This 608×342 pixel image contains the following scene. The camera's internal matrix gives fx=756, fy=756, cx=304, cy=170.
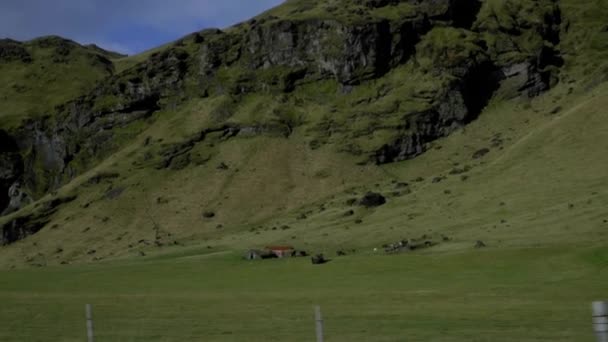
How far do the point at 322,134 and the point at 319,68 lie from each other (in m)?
21.3

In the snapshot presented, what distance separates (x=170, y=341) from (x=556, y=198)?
256ft

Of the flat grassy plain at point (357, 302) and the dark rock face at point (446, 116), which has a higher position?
the dark rock face at point (446, 116)

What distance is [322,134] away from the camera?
161500 millimetres

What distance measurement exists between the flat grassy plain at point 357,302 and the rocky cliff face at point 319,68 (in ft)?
308

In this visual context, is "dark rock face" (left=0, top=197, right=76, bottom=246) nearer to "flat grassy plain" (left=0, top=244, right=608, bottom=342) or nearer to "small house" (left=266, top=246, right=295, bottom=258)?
"flat grassy plain" (left=0, top=244, right=608, bottom=342)

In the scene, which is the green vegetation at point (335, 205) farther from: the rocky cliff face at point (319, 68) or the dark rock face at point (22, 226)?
the dark rock face at point (22, 226)

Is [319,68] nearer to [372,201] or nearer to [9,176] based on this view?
[372,201]

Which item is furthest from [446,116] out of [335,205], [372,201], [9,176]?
[9,176]

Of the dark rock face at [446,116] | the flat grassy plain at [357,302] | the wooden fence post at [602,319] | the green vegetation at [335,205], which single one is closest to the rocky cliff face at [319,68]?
the dark rock face at [446,116]

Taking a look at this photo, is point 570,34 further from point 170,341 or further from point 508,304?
point 170,341

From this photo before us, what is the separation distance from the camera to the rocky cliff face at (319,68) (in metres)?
166

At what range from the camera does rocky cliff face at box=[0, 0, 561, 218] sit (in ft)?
545

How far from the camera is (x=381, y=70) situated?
173 m

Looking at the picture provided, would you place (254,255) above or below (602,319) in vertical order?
above
